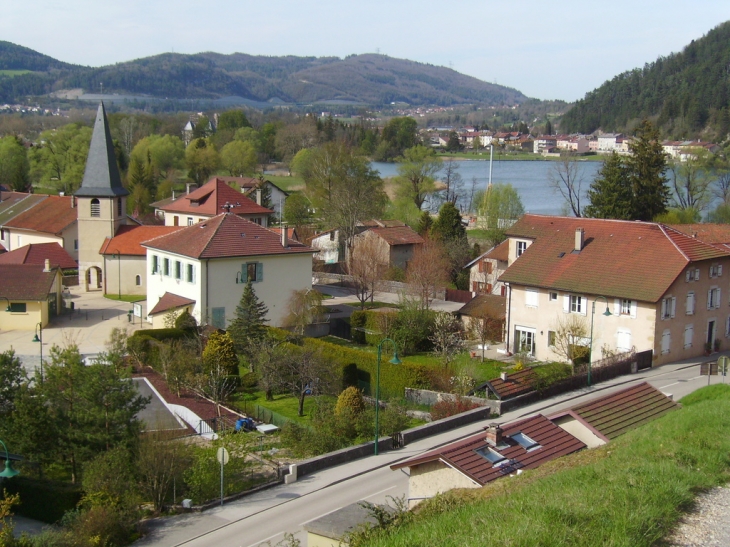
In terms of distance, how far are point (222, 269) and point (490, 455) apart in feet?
73.1

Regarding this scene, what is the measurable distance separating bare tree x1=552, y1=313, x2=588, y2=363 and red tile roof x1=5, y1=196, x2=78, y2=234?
3327cm

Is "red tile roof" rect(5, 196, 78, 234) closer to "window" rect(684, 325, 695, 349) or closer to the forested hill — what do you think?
"window" rect(684, 325, 695, 349)

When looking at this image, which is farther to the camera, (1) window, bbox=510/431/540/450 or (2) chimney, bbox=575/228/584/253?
(2) chimney, bbox=575/228/584/253

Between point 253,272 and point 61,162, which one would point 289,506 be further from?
point 61,162

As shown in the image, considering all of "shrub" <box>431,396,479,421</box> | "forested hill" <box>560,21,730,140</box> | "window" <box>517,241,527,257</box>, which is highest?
"forested hill" <box>560,21,730,140</box>

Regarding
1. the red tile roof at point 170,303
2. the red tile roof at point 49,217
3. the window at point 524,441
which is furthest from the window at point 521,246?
the red tile roof at point 49,217

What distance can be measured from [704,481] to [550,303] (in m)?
21.6

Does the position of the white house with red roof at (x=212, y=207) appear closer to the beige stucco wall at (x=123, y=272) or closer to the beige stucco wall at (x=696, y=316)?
the beige stucco wall at (x=123, y=272)

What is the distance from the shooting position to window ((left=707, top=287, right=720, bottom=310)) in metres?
34.1

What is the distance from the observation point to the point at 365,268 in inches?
1757

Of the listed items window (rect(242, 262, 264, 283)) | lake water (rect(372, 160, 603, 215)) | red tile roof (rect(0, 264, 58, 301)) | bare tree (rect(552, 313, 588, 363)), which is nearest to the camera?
bare tree (rect(552, 313, 588, 363))

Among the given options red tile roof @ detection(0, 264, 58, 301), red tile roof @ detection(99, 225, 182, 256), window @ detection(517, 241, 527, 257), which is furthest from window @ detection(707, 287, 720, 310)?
red tile roof @ detection(0, 264, 58, 301)

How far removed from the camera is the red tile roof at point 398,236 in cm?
5222

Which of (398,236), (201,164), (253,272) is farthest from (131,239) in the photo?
(201,164)
